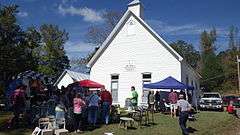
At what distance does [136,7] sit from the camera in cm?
3069

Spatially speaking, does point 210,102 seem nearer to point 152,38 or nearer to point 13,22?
point 152,38

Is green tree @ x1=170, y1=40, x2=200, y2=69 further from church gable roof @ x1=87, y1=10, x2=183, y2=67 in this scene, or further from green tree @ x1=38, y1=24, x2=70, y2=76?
church gable roof @ x1=87, y1=10, x2=183, y2=67

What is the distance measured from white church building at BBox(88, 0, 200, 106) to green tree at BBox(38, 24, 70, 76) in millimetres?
32155

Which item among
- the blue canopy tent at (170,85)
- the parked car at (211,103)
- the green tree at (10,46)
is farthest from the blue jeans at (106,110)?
the green tree at (10,46)

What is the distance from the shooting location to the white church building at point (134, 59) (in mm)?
27859

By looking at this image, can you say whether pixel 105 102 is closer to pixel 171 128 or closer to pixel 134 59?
pixel 171 128

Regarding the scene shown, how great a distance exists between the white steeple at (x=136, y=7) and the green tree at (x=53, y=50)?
108 feet

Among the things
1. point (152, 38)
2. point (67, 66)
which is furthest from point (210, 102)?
point (67, 66)

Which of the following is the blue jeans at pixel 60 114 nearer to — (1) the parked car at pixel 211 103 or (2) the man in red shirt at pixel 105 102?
(2) the man in red shirt at pixel 105 102

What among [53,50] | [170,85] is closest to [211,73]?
[53,50]

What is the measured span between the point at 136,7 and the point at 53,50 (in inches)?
1424

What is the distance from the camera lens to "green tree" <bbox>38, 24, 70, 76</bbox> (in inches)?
2491

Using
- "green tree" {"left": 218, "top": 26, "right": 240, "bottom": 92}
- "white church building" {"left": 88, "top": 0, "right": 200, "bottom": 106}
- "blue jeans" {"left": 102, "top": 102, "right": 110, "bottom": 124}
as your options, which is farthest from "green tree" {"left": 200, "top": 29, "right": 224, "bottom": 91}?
"blue jeans" {"left": 102, "top": 102, "right": 110, "bottom": 124}

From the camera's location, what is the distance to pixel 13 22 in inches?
1610
